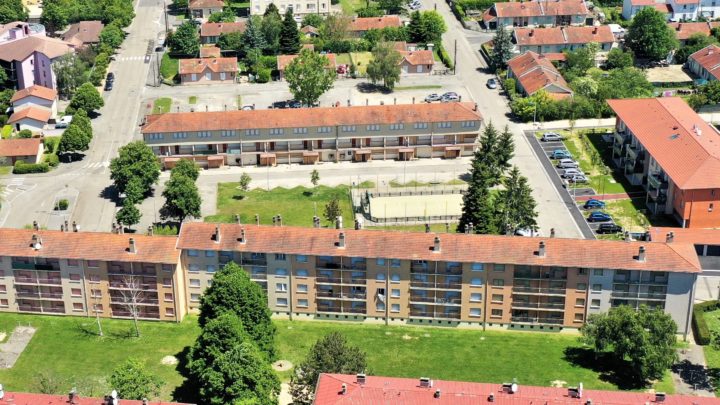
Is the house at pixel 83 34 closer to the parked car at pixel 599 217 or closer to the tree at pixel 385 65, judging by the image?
the tree at pixel 385 65

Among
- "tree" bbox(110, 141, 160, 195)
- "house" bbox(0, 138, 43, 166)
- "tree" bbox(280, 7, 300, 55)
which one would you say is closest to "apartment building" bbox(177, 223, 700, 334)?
"tree" bbox(110, 141, 160, 195)

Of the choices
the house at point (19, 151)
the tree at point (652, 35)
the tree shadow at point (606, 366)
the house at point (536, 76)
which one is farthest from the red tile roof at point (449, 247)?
the tree at point (652, 35)

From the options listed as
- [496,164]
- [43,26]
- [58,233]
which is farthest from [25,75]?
[496,164]

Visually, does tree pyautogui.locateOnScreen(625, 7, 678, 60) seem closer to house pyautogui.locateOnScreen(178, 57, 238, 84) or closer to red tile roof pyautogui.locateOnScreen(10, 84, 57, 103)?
house pyautogui.locateOnScreen(178, 57, 238, 84)

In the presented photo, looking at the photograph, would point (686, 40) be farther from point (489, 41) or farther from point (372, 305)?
point (372, 305)

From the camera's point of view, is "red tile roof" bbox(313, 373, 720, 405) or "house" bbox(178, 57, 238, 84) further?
"house" bbox(178, 57, 238, 84)

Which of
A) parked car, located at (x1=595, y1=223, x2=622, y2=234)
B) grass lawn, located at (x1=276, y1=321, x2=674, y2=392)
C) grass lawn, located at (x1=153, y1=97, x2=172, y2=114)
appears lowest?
grass lawn, located at (x1=276, y1=321, x2=674, y2=392)
